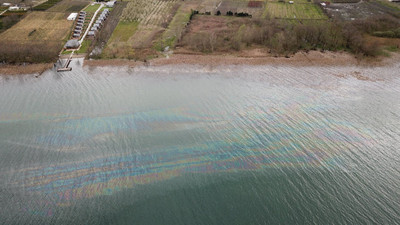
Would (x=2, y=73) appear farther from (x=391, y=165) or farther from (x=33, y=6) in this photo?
(x=391, y=165)

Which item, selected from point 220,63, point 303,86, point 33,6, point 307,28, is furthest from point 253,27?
point 33,6

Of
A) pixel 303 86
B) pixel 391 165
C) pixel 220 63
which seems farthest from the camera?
pixel 220 63

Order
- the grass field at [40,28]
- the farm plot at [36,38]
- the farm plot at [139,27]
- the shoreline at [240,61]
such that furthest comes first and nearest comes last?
the grass field at [40,28] < the farm plot at [139,27] < the farm plot at [36,38] < the shoreline at [240,61]

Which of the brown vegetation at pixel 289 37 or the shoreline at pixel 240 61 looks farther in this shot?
Result: the brown vegetation at pixel 289 37

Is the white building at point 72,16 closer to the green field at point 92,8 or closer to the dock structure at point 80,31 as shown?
the dock structure at point 80,31

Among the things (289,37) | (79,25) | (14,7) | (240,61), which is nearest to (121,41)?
(79,25)

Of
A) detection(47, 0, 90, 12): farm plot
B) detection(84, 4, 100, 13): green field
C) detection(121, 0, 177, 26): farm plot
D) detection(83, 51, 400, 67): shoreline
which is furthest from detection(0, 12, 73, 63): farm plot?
detection(121, 0, 177, 26): farm plot

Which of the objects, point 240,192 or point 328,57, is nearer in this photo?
point 240,192

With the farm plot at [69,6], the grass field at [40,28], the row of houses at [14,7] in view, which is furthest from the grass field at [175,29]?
the row of houses at [14,7]
